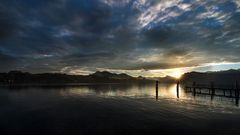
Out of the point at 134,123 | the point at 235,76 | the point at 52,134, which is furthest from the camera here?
the point at 235,76

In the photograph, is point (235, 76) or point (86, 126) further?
point (235, 76)

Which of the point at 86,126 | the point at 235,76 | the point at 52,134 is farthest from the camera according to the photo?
the point at 235,76

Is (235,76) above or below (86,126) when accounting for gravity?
above

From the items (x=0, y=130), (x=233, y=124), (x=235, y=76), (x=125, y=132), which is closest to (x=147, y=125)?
(x=125, y=132)

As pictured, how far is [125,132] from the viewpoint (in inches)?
581

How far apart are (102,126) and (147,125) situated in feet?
16.2

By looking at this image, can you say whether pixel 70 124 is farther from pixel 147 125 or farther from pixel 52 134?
pixel 147 125

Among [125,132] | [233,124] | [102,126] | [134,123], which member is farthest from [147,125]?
[233,124]

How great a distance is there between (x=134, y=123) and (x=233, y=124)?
1130 cm

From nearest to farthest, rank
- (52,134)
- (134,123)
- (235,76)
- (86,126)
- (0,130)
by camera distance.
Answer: (52,134)
(0,130)
(86,126)
(134,123)
(235,76)

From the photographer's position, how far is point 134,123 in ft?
58.6

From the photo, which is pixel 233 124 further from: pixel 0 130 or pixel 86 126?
pixel 0 130

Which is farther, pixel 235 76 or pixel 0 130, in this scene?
pixel 235 76

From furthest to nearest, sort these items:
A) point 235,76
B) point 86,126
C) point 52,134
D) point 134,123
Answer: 1. point 235,76
2. point 134,123
3. point 86,126
4. point 52,134
